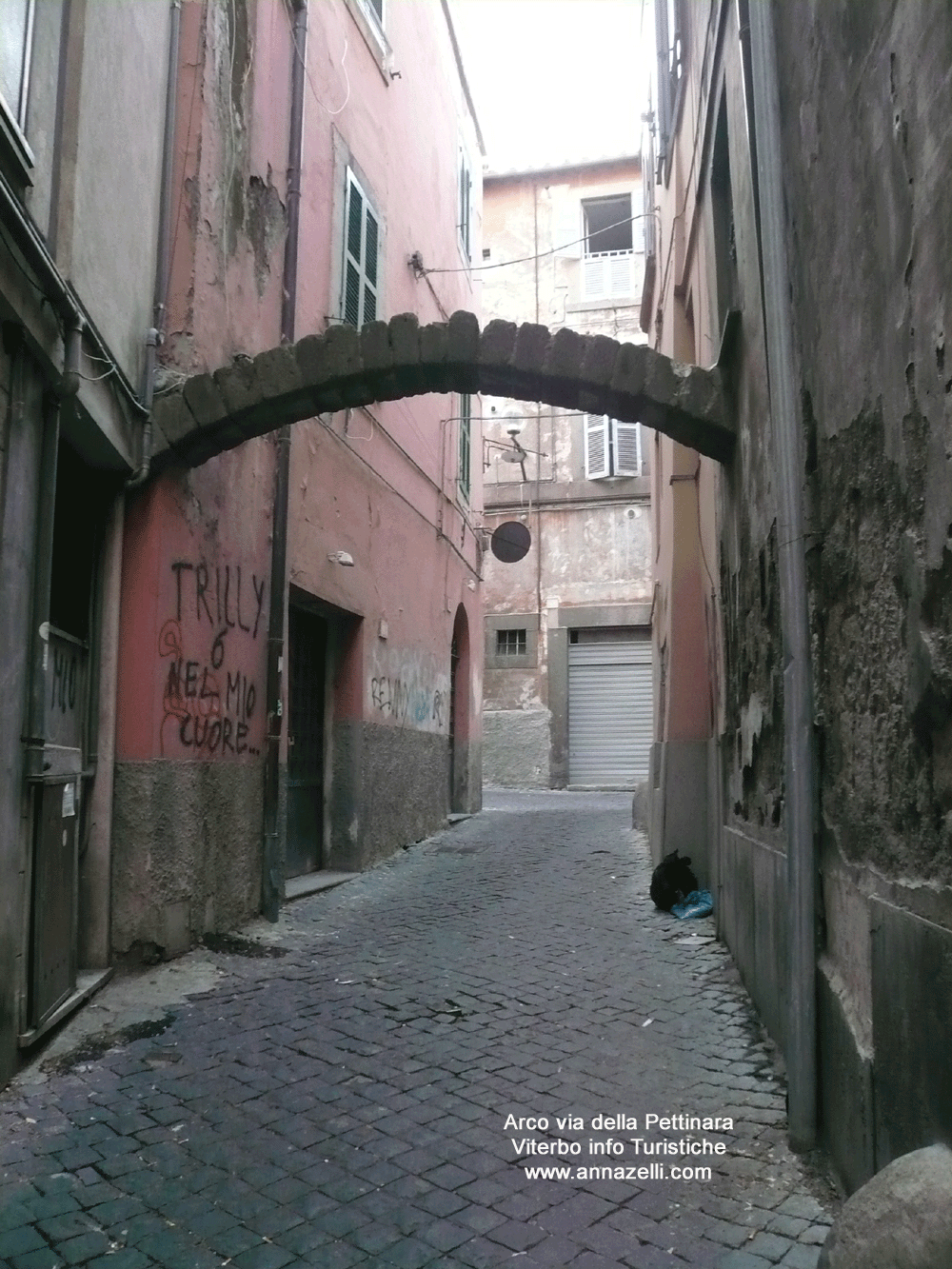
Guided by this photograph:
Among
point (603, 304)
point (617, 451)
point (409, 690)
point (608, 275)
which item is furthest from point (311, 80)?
point (608, 275)

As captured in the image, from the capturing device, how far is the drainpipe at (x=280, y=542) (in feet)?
21.7

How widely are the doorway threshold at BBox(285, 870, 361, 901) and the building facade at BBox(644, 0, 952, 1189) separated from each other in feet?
10.8

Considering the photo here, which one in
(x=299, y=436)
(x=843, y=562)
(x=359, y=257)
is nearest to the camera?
(x=843, y=562)

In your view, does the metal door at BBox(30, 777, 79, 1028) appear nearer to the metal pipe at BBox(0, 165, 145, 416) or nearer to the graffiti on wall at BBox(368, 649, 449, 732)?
the metal pipe at BBox(0, 165, 145, 416)

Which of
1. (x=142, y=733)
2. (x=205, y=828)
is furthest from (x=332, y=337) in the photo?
(x=205, y=828)

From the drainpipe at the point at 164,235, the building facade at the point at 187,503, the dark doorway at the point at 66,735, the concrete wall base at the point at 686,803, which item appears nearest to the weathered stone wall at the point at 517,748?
the building facade at the point at 187,503

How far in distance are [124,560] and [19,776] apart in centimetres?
181

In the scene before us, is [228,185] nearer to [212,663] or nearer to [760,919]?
[212,663]

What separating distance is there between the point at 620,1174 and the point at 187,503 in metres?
4.08

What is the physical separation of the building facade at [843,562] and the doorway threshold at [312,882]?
329cm

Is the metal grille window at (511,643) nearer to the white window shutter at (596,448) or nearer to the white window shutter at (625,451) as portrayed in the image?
the white window shutter at (596,448)

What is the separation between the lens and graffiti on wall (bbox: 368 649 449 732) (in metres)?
9.52

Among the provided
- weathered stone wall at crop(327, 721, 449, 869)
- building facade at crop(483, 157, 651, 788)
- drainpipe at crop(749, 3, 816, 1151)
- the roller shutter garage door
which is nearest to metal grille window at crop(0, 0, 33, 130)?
drainpipe at crop(749, 3, 816, 1151)

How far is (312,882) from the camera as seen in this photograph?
311 inches
